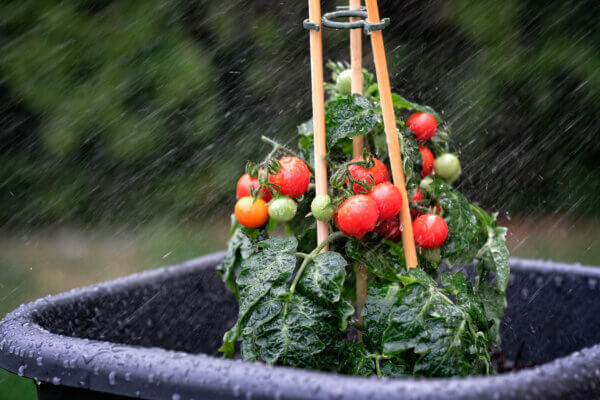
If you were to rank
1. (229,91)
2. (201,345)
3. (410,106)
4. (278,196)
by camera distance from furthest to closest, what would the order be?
(229,91) < (201,345) < (410,106) < (278,196)

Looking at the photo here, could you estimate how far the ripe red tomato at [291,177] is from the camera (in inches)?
38.4

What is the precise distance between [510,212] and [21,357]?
2.55 metres

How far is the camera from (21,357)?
0.88 m

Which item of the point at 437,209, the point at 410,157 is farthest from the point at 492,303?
the point at 410,157

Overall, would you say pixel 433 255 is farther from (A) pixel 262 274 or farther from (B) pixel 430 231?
(A) pixel 262 274

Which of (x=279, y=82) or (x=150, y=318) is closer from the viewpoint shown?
(x=150, y=318)

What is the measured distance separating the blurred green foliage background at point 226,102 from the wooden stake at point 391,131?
1626 millimetres

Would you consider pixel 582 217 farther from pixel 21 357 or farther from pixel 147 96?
pixel 21 357

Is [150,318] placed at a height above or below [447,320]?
below

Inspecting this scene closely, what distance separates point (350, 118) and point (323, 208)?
16 cm

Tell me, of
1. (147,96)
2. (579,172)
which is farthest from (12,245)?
(579,172)

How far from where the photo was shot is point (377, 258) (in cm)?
100

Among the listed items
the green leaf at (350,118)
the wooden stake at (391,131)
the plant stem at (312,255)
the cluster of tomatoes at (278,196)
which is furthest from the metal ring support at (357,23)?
the plant stem at (312,255)

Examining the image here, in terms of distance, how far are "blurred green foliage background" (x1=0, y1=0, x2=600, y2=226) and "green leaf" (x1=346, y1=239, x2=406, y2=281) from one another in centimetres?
166
